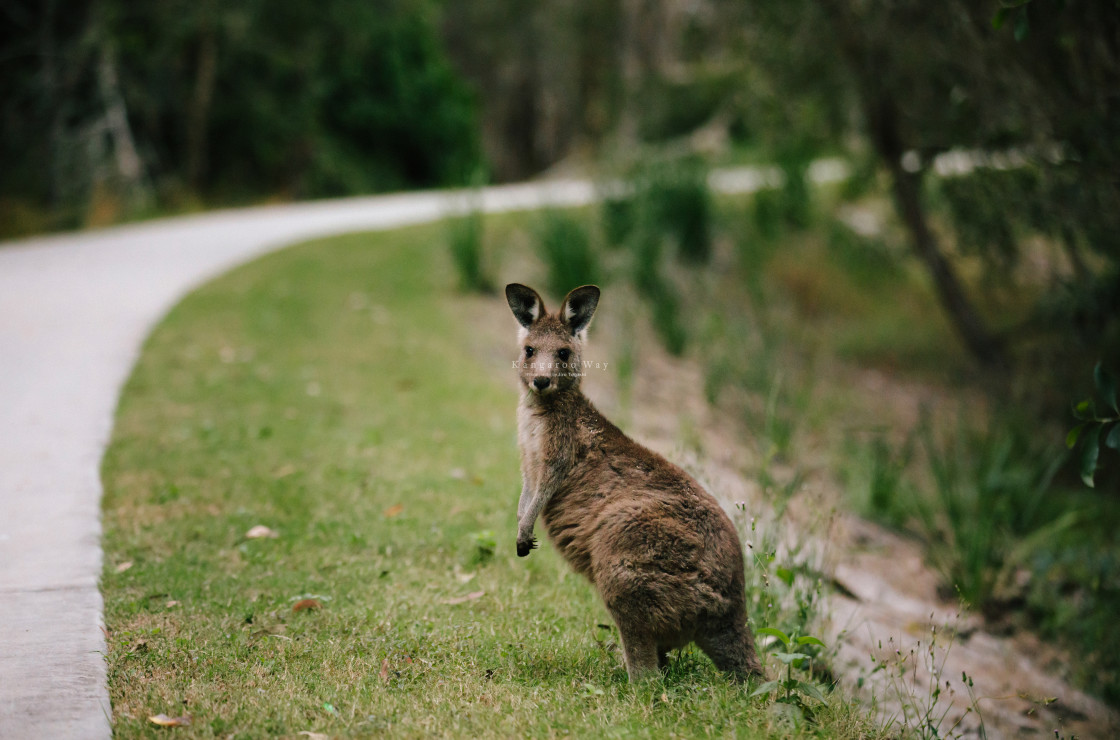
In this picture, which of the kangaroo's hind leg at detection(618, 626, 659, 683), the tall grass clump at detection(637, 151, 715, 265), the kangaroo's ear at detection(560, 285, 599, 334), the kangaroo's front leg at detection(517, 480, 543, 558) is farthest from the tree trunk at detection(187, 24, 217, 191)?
the kangaroo's hind leg at detection(618, 626, 659, 683)

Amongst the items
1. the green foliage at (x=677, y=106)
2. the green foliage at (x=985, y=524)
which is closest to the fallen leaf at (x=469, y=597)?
the green foliage at (x=985, y=524)

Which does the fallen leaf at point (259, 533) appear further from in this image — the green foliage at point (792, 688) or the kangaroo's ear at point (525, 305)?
the green foliage at point (792, 688)

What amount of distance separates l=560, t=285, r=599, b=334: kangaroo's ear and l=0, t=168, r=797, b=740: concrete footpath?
245cm

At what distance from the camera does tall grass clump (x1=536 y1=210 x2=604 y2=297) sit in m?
11.2

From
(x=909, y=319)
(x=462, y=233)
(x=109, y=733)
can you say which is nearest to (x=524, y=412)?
(x=109, y=733)

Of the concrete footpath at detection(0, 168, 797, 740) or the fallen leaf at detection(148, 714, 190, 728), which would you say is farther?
the concrete footpath at detection(0, 168, 797, 740)

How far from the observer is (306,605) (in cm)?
456

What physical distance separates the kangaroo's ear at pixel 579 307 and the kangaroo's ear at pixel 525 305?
12cm

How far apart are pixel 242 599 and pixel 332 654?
0.79 m

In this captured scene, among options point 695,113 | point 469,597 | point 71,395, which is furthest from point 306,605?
point 695,113

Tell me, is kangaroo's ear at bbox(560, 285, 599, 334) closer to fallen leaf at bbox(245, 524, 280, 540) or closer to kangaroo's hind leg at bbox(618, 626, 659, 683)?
kangaroo's hind leg at bbox(618, 626, 659, 683)

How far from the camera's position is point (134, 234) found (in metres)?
14.3

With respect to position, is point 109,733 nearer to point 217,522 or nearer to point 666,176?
point 217,522

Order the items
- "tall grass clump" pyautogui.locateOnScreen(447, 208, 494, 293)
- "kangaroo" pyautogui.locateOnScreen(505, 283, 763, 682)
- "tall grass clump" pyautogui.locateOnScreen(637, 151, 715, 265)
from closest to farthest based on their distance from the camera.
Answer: "kangaroo" pyautogui.locateOnScreen(505, 283, 763, 682), "tall grass clump" pyautogui.locateOnScreen(447, 208, 494, 293), "tall grass clump" pyautogui.locateOnScreen(637, 151, 715, 265)
